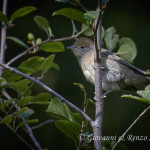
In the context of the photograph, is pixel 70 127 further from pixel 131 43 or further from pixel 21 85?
pixel 131 43

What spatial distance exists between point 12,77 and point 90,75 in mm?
1310

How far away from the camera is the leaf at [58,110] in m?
1.83

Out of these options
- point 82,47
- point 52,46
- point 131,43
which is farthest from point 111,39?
point 82,47

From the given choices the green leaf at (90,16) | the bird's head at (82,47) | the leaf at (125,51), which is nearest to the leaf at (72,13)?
the green leaf at (90,16)

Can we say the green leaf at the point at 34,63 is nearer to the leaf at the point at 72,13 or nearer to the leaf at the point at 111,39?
the leaf at the point at 111,39

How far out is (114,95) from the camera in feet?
16.4

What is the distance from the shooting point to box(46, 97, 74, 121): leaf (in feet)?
6.02

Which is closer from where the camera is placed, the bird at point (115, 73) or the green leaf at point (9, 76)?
the green leaf at point (9, 76)

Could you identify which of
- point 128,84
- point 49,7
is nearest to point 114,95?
point 128,84

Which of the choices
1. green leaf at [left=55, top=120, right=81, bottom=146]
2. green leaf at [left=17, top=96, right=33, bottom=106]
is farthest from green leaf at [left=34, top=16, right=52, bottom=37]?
green leaf at [left=55, top=120, right=81, bottom=146]

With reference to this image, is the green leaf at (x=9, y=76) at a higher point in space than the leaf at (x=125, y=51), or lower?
lower

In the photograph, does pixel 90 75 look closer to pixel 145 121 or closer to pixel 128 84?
pixel 128 84

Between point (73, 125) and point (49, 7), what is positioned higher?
point (49, 7)

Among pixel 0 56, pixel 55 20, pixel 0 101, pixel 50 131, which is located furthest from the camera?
pixel 55 20
